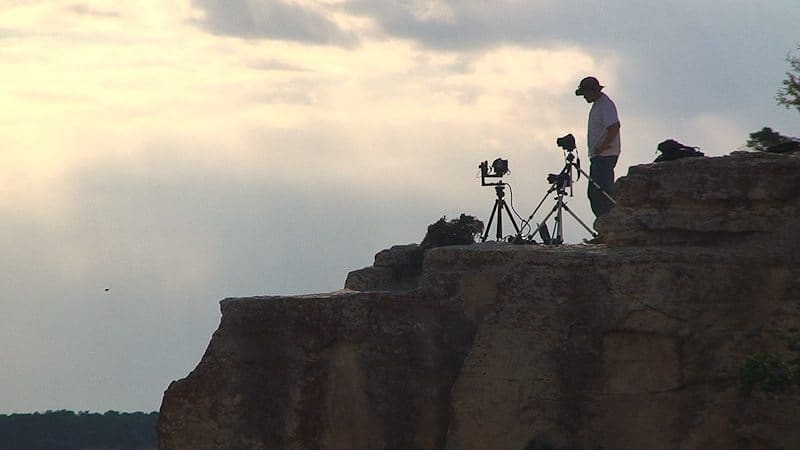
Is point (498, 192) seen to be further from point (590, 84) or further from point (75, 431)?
point (75, 431)

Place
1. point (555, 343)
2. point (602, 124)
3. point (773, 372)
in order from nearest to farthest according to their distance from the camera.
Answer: point (773, 372) < point (555, 343) < point (602, 124)

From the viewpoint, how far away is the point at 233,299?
29375 mm

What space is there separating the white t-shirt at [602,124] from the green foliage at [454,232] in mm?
2022

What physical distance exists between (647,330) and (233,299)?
5.80 m

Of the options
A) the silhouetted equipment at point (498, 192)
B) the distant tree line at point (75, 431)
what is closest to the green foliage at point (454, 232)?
the silhouetted equipment at point (498, 192)

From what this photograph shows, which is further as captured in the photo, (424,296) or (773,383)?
(424,296)

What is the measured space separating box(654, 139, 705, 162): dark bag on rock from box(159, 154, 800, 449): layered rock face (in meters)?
0.77

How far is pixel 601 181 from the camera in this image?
30.4 m

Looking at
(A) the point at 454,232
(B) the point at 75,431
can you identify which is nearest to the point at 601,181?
(A) the point at 454,232

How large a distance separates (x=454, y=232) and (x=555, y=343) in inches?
141

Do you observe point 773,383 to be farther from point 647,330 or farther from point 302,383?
point 302,383

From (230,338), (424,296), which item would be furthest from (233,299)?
(424,296)

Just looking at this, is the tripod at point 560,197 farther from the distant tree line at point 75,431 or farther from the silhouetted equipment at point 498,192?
the distant tree line at point 75,431

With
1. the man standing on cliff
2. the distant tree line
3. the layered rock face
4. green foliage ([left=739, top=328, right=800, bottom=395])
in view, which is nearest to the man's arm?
the man standing on cliff
